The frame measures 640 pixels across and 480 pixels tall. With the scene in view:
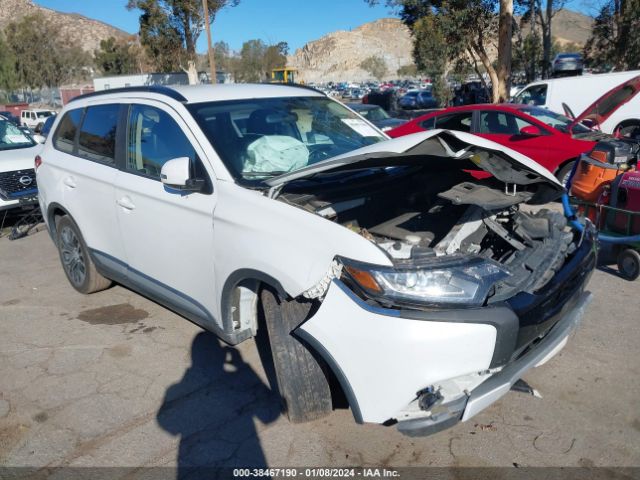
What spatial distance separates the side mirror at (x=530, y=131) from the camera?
8578 millimetres

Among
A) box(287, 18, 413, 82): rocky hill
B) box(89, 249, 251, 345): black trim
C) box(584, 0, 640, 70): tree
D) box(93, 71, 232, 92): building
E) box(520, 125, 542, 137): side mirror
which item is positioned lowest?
box(89, 249, 251, 345): black trim

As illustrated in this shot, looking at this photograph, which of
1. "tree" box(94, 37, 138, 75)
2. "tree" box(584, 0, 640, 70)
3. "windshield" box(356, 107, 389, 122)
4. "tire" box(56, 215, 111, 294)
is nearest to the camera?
"tire" box(56, 215, 111, 294)

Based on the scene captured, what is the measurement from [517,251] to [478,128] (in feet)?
22.5

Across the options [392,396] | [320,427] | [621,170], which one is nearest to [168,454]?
[320,427]

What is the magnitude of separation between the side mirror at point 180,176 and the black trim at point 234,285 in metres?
0.60

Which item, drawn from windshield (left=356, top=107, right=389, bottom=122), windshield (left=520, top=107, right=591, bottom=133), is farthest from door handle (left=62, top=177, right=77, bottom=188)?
windshield (left=356, top=107, right=389, bottom=122)

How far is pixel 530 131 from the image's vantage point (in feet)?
28.5

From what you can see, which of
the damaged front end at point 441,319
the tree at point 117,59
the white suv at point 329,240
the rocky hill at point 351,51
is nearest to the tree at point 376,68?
the rocky hill at point 351,51

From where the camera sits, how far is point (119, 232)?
3963mm

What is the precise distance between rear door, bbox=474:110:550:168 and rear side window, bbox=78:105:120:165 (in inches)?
260

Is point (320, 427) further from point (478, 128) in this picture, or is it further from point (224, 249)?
point (478, 128)

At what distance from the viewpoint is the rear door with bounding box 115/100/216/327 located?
321 centimetres

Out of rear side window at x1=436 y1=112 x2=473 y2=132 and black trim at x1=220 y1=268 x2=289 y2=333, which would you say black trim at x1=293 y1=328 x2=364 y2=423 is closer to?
black trim at x1=220 y1=268 x2=289 y2=333

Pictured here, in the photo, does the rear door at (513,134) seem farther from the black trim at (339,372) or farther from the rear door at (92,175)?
the black trim at (339,372)
